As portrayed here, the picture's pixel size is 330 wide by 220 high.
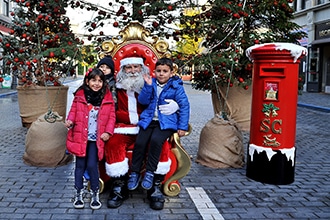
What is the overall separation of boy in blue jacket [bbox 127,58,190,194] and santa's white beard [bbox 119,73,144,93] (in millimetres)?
127

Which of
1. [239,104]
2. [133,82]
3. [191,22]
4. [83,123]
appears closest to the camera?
[83,123]

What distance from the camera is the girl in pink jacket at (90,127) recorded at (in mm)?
3979

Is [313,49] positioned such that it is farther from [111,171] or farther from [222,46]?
[111,171]

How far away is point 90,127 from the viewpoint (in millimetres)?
4055

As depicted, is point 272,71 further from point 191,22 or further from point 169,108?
point 191,22

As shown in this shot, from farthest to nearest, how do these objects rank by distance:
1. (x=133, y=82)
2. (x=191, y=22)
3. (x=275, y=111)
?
(x=191, y=22), (x=275, y=111), (x=133, y=82)

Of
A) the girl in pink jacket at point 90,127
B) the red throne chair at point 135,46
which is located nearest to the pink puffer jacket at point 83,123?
the girl in pink jacket at point 90,127

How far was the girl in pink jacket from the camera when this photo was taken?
398cm

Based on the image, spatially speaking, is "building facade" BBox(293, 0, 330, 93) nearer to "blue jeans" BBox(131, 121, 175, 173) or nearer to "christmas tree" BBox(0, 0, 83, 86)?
"christmas tree" BBox(0, 0, 83, 86)

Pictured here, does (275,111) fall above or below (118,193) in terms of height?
above

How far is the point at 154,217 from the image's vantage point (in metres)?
3.80

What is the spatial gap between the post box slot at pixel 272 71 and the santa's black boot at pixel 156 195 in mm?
1925

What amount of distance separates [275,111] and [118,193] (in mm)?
2248

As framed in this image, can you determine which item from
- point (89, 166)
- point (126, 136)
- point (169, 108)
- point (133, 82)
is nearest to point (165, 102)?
point (169, 108)
